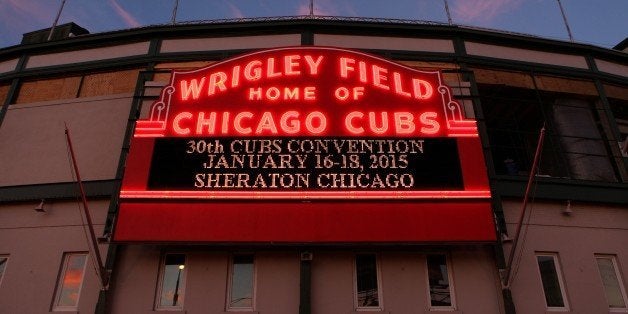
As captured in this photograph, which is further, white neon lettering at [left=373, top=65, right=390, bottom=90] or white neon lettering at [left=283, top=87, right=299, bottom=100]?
white neon lettering at [left=373, top=65, right=390, bottom=90]

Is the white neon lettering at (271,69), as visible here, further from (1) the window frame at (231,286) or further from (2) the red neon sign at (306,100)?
(1) the window frame at (231,286)

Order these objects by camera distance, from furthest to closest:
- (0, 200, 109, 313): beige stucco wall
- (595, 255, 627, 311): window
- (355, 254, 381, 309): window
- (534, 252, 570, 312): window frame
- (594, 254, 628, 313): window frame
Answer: (595, 255, 627, 311): window, (594, 254, 628, 313): window frame, (0, 200, 109, 313): beige stucco wall, (534, 252, 570, 312): window frame, (355, 254, 381, 309): window

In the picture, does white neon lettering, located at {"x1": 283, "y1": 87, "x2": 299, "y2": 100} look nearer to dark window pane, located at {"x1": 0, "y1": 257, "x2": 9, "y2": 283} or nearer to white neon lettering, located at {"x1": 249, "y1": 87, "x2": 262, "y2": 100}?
white neon lettering, located at {"x1": 249, "y1": 87, "x2": 262, "y2": 100}

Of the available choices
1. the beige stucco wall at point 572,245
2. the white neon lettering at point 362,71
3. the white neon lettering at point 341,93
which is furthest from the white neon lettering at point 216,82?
the beige stucco wall at point 572,245

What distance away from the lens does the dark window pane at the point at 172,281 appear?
10.4 metres

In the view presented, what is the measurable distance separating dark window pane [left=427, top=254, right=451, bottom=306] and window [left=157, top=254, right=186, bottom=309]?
19.7 ft

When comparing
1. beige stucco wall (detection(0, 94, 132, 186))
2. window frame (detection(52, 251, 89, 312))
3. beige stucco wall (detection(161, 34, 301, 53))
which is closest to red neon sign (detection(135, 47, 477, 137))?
beige stucco wall (detection(161, 34, 301, 53))

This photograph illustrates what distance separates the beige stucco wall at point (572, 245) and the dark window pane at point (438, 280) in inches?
63.5

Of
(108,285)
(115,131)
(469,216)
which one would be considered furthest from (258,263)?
(115,131)

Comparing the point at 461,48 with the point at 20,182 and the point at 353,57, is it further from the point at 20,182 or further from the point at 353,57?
the point at 20,182

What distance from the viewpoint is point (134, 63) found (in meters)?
13.8

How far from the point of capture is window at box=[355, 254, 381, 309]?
1034 cm

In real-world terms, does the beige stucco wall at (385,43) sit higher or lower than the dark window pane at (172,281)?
higher

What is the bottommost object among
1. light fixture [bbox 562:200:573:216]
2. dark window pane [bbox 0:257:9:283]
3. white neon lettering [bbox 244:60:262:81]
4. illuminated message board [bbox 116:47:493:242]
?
dark window pane [bbox 0:257:9:283]
